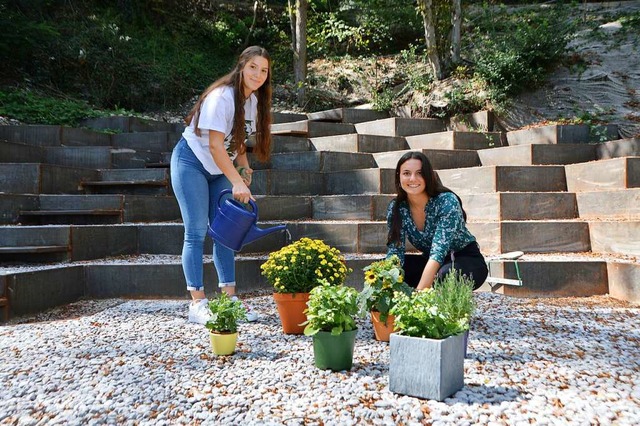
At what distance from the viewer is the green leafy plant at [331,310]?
234cm

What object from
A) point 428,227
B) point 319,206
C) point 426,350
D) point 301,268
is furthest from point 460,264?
point 319,206

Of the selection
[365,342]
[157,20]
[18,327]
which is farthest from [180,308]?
[157,20]

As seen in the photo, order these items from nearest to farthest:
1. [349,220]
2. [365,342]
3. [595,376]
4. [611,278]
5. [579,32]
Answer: [595,376] → [365,342] → [611,278] → [349,220] → [579,32]

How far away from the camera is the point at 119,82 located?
926cm

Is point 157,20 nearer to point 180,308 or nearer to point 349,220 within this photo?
point 349,220

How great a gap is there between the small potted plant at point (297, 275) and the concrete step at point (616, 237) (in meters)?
2.43

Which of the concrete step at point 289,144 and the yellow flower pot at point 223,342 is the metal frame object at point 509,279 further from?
the concrete step at point 289,144

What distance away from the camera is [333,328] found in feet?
7.55

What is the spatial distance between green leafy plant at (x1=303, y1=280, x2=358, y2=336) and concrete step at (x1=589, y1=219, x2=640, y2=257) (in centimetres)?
272

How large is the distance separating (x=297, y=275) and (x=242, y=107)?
0.93 metres

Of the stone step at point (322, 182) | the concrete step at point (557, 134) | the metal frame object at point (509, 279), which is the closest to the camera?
the metal frame object at point (509, 279)

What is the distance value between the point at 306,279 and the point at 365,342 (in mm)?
464

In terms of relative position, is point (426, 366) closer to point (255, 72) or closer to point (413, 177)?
point (413, 177)

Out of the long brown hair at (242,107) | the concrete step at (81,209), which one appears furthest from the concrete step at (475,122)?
the long brown hair at (242,107)
